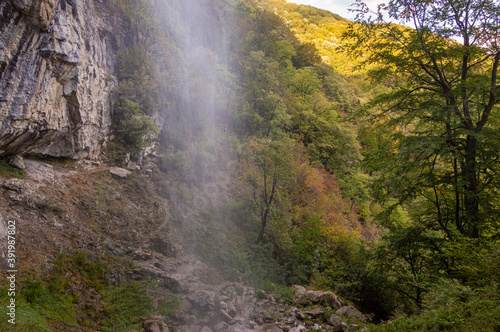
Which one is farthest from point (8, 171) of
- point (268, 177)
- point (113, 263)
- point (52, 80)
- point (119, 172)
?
point (268, 177)

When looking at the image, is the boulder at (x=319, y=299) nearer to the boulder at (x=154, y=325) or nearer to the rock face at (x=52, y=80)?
the boulder at (x=154, y=325)

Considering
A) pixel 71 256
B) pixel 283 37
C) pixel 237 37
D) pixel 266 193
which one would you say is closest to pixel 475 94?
pixel 266 193

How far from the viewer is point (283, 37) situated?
25.6 meters

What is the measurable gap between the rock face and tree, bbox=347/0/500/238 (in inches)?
340

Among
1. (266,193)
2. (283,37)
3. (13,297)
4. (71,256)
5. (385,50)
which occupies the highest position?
(283,37)

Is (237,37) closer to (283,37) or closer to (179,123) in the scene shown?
(283,37)

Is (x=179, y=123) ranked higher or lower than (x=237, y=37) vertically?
lower

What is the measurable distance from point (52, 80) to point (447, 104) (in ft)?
36.3

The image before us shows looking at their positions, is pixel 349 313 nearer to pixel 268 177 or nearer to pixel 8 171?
pixel 268 177

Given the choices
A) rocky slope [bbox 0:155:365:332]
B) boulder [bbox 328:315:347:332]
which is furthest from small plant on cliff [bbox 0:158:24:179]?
boulder [bbox 328:315:347:332]

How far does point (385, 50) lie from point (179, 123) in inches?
438

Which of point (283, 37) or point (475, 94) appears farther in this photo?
point (283, 37)

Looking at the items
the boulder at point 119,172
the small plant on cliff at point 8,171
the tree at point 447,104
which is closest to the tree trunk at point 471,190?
the tree at point 447,104

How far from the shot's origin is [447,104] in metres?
6.73
